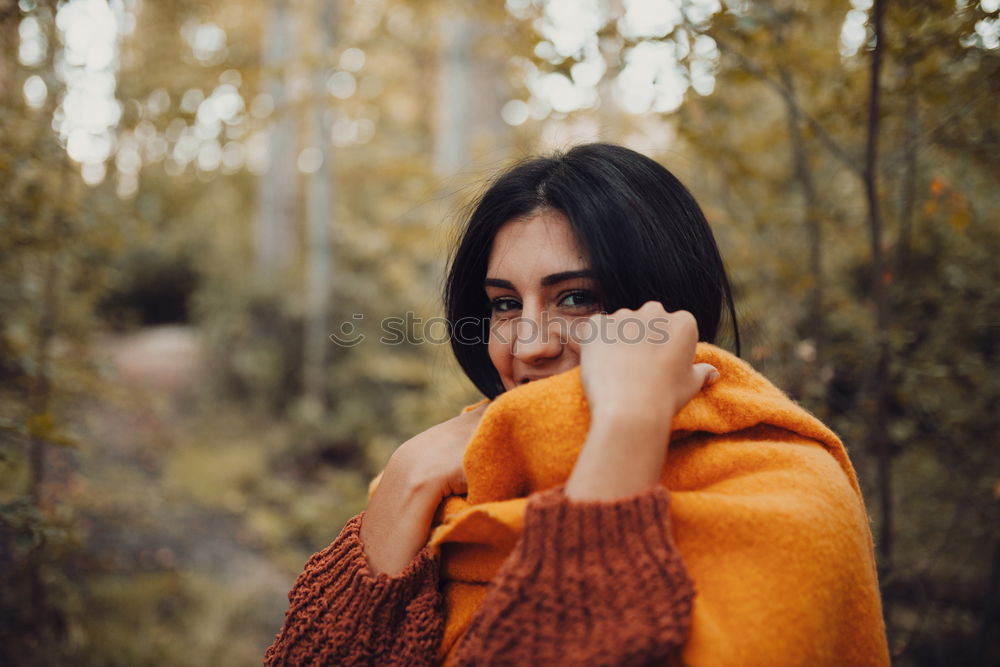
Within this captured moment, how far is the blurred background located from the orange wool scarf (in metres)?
1.01

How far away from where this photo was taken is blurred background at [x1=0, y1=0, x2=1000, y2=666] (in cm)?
229

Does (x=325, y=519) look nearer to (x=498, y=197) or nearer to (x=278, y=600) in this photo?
(x=278, y=600)

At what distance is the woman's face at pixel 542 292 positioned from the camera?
142 cm

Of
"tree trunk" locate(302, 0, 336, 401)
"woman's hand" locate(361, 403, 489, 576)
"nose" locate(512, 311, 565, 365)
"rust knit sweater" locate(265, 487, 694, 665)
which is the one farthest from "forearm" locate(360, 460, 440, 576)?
"tree trunk" locate(302, 0, 336, 401)

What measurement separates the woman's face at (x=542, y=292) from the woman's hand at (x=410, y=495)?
23 cm

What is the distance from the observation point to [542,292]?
1.44 m

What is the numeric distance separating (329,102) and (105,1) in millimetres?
2555

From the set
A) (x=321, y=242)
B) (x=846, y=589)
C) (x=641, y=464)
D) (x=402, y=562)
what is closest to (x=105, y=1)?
(x=402, y=562)

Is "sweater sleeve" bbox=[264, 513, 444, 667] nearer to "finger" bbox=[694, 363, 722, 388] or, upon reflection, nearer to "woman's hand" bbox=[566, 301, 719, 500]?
"woman's hand" bbox=[566, 301, 719, 500]

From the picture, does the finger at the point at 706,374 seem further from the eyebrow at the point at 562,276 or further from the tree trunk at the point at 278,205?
the tree trunk at the point at 278,205

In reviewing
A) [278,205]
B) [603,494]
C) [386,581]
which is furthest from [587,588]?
[278,205]

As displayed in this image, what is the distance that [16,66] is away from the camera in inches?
106

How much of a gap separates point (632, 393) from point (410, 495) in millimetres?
584

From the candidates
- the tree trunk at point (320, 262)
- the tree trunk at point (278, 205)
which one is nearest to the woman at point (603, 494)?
the tree trunk at point (320, 262)
